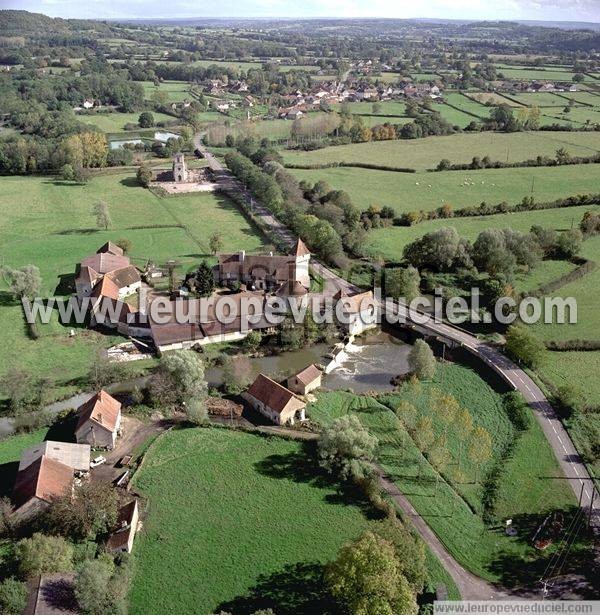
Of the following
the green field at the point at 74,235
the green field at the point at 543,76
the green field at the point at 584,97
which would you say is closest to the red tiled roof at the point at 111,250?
the green field at the point at 74,235

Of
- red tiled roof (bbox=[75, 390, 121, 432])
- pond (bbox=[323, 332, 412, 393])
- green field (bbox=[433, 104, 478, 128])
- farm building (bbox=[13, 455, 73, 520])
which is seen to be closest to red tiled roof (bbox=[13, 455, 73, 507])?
farm building (bbox=[13, 455, 73, 520])

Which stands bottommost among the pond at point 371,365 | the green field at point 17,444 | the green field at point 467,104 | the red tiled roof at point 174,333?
the green field at point 17,444

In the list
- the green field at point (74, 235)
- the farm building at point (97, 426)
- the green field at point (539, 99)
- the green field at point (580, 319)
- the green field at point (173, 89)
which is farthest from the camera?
the green field at point (173, 89)

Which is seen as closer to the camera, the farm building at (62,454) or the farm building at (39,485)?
the farm building at (39,485)

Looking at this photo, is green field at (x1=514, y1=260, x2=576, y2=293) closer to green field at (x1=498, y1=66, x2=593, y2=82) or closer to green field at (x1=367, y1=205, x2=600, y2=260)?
green field at (x1=367, y1=205, x2=600, y2=260)

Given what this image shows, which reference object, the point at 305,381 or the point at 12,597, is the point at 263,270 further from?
the point at 12,597

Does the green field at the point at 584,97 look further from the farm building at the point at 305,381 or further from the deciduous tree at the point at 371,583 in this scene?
the deciduous tree at the point at 371,583
